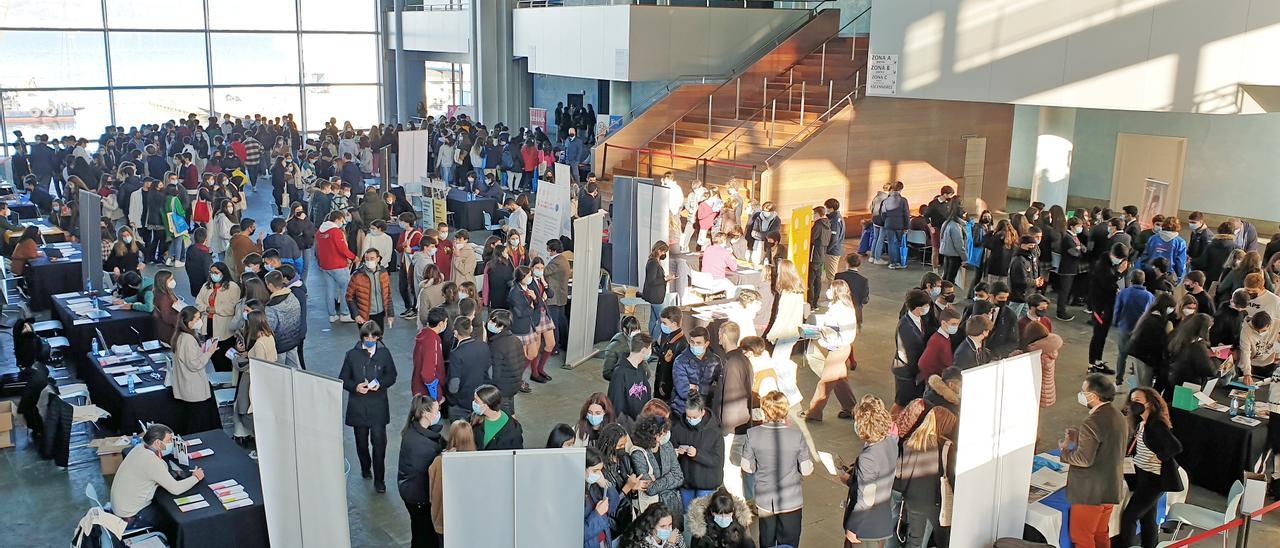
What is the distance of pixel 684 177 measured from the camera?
19.7 metres

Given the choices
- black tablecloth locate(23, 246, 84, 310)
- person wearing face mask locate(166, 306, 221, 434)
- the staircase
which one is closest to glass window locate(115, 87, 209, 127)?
the staircase

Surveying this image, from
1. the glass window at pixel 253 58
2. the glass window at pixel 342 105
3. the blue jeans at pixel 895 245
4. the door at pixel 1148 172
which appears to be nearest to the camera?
the blue jeans at pixel 895 245

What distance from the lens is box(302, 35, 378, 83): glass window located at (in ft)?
100

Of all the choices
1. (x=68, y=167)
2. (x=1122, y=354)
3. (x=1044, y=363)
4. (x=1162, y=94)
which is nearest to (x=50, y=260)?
(x=68, y=167)

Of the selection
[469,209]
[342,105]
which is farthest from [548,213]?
[342,105]

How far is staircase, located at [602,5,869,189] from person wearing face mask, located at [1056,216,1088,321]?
20.5 feet

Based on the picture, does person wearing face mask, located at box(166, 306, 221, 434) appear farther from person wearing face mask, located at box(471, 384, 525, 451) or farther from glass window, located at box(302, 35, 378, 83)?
glass window, located at box(302, 35, 378, 83)

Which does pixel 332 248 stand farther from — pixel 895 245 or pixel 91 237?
pixel 895 245

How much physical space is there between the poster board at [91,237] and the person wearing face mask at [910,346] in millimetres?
9203

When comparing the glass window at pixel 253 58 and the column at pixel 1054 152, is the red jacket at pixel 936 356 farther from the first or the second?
the glass window at pixel 253 58

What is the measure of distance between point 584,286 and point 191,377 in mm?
4106

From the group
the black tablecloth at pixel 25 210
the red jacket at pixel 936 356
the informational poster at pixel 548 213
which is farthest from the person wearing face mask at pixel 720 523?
the black tablecloth at pixel 25 210

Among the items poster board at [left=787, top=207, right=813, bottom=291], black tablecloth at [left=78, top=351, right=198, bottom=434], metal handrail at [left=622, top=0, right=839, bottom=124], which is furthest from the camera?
metal handrail at [left=622, top=0, right=839, bottom=124]

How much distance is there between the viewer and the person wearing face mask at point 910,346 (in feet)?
27.3
